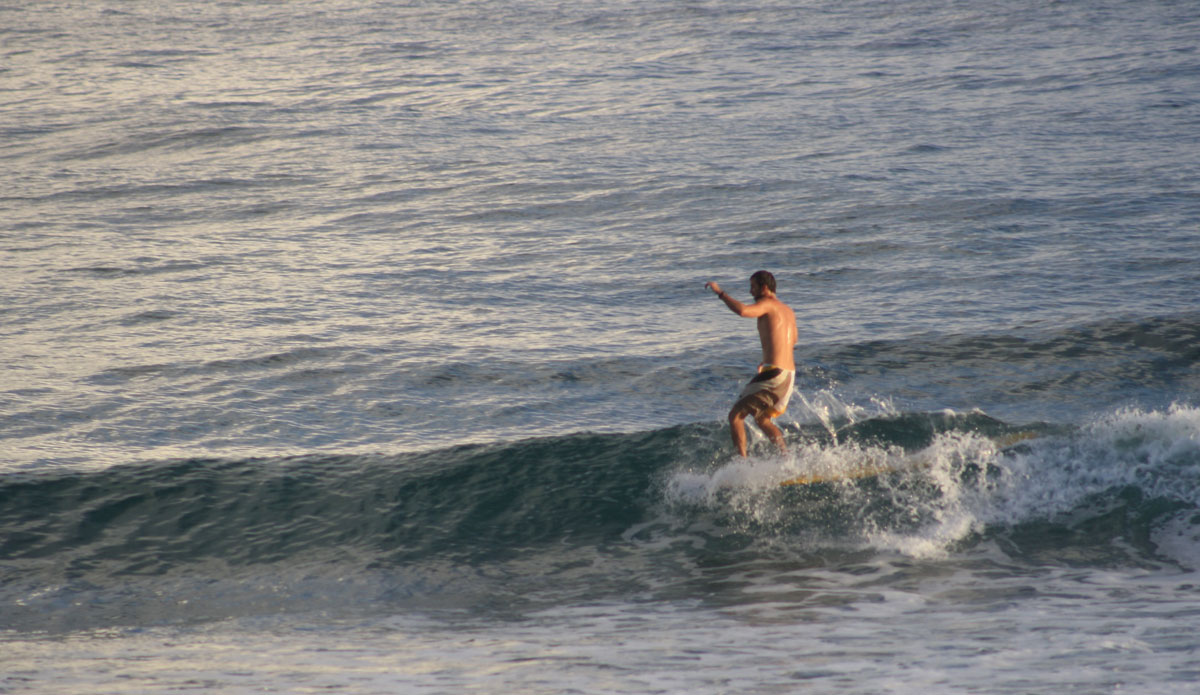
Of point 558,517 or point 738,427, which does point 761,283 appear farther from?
point 558,517

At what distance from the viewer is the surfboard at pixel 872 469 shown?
8375 mm

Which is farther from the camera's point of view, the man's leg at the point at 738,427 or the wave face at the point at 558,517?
the man's leg at the point at 738,427

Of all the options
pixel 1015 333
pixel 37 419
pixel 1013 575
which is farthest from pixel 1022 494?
pixel 37 419

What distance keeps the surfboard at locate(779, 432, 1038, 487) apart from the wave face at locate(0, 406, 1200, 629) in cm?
4

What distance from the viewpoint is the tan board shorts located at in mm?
7864

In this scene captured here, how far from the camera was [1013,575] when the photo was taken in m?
7.04

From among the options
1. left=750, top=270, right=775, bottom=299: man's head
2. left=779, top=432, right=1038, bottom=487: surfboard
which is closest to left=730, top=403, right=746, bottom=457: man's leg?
left=779, top=432, right=1038, bottom=487: surfboard

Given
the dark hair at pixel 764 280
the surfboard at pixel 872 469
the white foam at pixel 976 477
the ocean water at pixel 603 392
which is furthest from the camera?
the surfboard at pixel 872 469

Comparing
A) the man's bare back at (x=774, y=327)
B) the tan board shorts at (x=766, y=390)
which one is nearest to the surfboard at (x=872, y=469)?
the tan board shorts at (x=766, y=390)

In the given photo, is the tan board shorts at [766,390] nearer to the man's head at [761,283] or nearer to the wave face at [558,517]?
the man's head at [761,283]

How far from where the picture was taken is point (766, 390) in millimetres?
7891

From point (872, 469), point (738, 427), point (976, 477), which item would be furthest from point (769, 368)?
point (976, 477)

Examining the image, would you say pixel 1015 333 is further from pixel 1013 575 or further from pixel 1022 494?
pixel 1013 575

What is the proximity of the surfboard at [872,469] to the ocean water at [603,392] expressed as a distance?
40 millimetres
